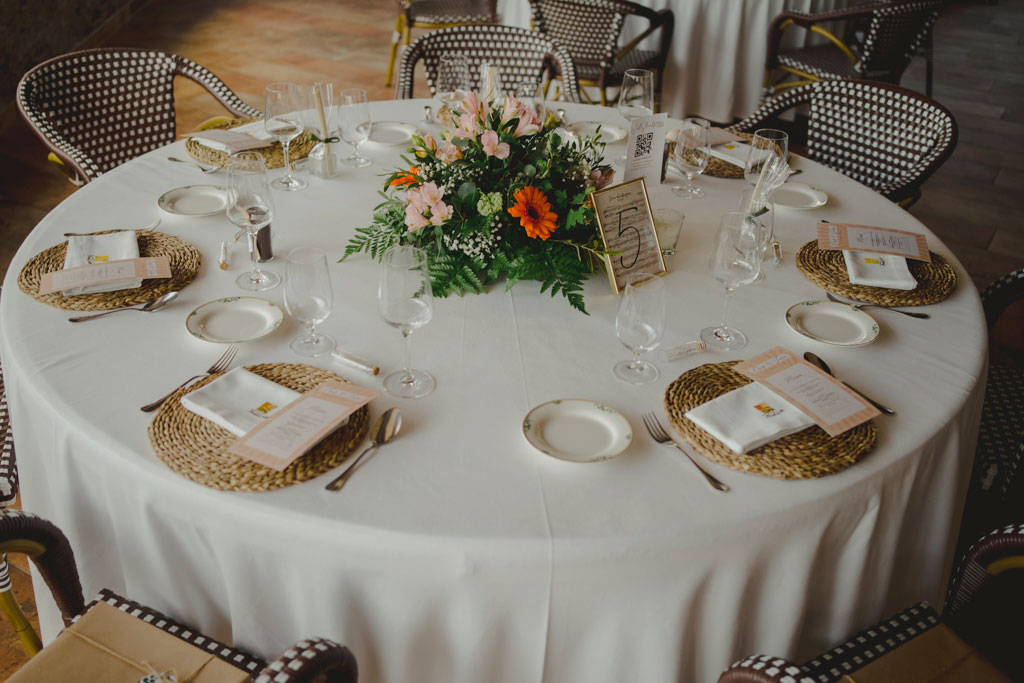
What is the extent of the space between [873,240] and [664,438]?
3.03ft

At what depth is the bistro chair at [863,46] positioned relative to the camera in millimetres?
3736

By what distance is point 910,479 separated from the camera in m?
1.29

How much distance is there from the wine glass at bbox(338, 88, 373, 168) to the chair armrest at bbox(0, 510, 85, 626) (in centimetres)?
120

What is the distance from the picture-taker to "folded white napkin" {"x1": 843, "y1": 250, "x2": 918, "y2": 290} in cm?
171

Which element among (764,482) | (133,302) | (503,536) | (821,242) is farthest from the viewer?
(821,242)

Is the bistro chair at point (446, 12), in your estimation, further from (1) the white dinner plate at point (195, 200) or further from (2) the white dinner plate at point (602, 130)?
(1) the white dinner plate at point (195, 200)

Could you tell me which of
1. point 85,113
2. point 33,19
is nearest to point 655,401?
point 85,113

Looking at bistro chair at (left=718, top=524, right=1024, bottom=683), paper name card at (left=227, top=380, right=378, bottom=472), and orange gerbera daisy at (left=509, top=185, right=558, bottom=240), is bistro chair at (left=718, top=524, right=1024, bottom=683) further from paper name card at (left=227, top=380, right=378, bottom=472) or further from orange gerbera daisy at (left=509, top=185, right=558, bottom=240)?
orange gerbera daisy at (left=509, top=185, right=558, bottom=240)

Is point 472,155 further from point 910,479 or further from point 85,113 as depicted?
point 85,113

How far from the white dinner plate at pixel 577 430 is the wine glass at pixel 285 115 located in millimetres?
1132

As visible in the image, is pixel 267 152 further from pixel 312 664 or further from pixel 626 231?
pixel 312 664

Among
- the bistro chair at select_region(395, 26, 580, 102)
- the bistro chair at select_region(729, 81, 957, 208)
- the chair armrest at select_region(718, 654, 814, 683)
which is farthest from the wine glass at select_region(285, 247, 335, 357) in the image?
the bistro chair at select_region(395, 26, 580, 102)

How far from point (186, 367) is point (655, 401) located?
833 millimetres

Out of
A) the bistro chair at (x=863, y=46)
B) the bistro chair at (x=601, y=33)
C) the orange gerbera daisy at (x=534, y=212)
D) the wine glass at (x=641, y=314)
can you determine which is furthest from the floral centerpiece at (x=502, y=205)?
the bistro chair at (x=863, y=46)
